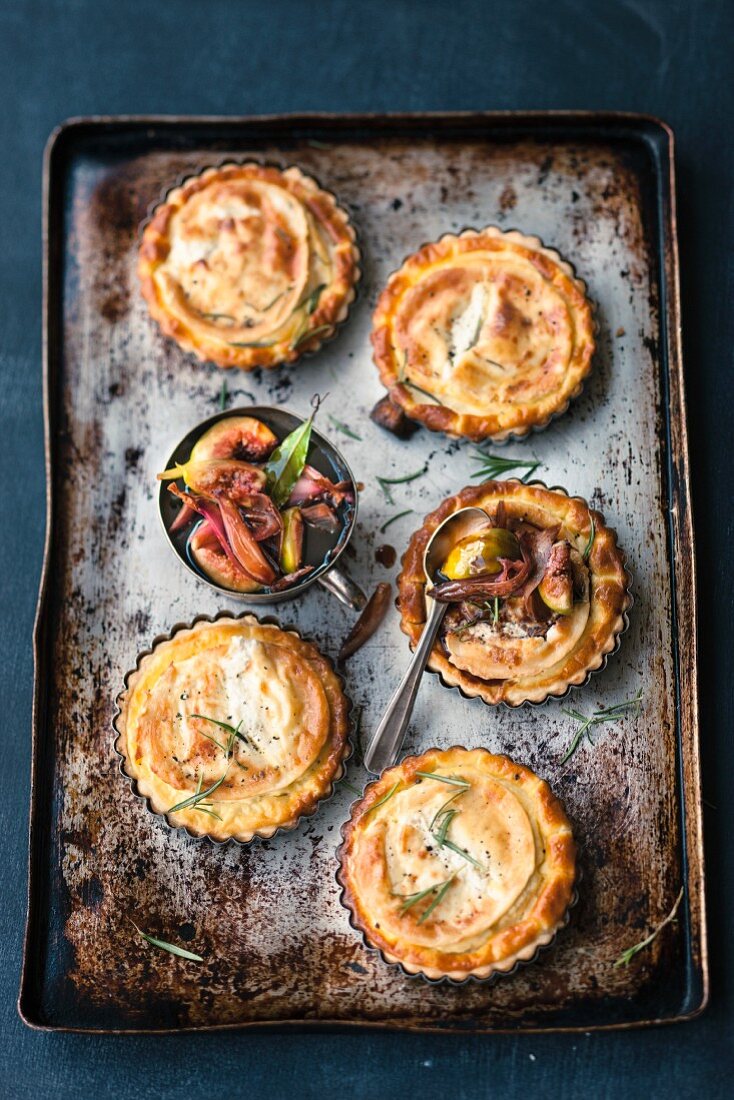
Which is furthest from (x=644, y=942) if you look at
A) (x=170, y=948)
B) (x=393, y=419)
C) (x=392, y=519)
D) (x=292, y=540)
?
(x=393, y=419)

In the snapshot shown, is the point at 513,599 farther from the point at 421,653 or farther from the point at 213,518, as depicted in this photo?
the point at 213,518

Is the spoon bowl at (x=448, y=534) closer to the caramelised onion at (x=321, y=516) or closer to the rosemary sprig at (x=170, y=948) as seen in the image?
the caramelised onion at (x=321, y=516)

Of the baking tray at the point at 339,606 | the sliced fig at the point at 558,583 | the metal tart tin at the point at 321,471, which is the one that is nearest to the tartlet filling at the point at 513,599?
the sliced fig at the point at 558,583

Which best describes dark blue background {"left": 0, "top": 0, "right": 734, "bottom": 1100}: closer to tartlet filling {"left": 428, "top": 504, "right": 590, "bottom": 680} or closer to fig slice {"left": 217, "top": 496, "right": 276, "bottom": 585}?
tartlet filling {"left": 428, "top": 504, "right": 590, "bottom": 680}

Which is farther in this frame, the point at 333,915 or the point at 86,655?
the point at 86,655

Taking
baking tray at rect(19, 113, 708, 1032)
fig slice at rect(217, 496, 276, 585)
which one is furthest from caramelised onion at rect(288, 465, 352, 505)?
baking tray at rect(19, 113, 708, 1032)

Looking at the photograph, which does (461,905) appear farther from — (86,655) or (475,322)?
(475,322)

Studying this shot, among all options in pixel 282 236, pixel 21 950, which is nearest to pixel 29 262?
pixel 282 236
